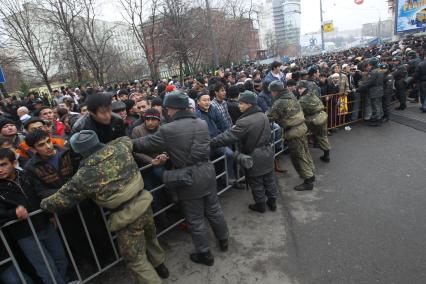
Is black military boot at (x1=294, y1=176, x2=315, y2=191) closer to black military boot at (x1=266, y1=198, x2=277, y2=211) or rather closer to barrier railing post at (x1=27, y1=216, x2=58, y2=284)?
black military boot at (x1=266, y1=198, x2=277, y2=211)

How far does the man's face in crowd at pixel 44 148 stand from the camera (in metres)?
2.90

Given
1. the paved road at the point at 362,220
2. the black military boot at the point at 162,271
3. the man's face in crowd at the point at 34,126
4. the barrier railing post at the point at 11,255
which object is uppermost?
the man's face in crowd at the point at 34,126

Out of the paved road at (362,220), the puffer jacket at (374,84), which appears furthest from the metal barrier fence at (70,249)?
the puffer jacket at (374,84)

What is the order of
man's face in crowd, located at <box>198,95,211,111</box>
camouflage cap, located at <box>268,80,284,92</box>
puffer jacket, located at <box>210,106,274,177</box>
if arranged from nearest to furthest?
1. puffer jacket, located at <box>210,106,274,177</box>
2. man's face in crowd, located at <box>198,95,211,111</box>
3. camouflage cap, located at <box>268,80,284,92</box>

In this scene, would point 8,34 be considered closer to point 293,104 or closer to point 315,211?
point 293,104

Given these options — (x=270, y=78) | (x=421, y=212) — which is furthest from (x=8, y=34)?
(x=421, y=212)

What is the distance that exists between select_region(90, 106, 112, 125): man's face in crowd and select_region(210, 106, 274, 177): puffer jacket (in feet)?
4.75

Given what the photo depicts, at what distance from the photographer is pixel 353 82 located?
881 cm

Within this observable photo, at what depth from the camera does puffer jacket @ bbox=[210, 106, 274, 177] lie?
150 inches

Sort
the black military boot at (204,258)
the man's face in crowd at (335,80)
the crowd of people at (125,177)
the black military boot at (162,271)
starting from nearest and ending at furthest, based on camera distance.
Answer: the crowd of people at (125,177), the black military boot at (162,271), the black military boot at (204,258), the man's face in crowd at (335,80)

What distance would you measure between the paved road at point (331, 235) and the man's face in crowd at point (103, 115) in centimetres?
191

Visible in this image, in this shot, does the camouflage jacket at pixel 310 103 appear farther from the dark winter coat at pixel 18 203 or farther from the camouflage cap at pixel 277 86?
the dark winter coat at pixel 18 203

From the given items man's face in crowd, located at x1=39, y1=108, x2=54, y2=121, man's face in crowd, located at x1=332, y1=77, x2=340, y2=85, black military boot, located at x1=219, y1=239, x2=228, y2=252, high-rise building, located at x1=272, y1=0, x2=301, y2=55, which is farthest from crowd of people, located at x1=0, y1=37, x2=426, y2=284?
high-rise building, located at x1=272, y1=0, x2=301, y2=55

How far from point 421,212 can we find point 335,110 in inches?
175
